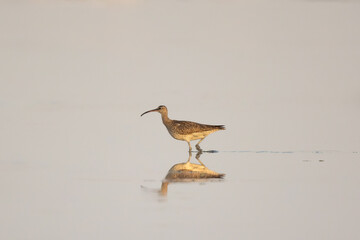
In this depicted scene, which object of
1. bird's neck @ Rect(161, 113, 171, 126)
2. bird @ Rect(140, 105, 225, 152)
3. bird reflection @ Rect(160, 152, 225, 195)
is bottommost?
bird reflection @ Rect(160, 152, 225, 195)

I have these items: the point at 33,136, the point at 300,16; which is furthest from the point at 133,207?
the point at 300,16

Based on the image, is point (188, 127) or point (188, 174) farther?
point (188, 127)

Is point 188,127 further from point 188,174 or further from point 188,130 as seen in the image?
point 188,174

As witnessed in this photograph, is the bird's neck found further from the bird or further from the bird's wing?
the bird's wing

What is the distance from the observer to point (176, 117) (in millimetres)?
21516

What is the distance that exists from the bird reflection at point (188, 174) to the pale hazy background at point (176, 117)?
18 cm

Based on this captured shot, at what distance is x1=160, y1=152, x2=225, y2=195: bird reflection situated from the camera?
13.4m

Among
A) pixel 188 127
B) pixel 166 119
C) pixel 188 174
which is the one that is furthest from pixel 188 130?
pixel 188 174

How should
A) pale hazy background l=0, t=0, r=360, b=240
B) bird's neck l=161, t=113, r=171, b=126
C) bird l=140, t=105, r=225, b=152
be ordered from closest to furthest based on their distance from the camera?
pale hazy background l=0, t=0, r=360, b=240
bird l=140, t=105, r=225, b=152
bird's neck l=161, t=113, r=171, b=126

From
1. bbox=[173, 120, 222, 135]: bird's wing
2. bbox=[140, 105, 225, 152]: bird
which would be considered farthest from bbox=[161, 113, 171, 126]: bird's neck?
bbox=[173, 120, 222, 135]: bird's wing

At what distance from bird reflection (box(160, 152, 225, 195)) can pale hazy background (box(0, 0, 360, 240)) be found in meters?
0.18

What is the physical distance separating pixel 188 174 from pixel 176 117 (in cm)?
748

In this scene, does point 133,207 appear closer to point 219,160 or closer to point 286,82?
point 219,160

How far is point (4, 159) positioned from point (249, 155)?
4053mm
